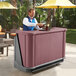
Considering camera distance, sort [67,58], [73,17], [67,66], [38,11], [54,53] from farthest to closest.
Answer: [73,17]
[38,11]
[67,58]
[67,66]
[54,53]

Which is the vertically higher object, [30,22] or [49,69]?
[30,22]

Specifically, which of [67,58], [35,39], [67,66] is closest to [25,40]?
[35,39]

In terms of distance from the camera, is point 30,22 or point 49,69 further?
point 49,69

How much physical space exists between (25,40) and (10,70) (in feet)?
4.08

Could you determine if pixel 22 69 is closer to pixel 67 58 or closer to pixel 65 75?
pixel 65 75

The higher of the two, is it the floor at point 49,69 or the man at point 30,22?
the man at point 30,22

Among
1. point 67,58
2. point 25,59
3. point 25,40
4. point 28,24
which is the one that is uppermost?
point 28,24

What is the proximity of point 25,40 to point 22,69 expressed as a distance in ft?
3.15

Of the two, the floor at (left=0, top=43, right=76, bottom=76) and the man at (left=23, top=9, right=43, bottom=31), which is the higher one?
the man at (left=23, top=9, right=43, bottom=31)

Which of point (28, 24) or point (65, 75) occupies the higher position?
point (28, 24)

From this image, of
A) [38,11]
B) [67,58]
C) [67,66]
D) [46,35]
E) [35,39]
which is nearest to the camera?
[35,39]

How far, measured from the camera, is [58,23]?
21.6 meters

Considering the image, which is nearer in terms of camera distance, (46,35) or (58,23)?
(46,35)

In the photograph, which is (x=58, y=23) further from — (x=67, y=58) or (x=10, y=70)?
(x=10, y=70)
